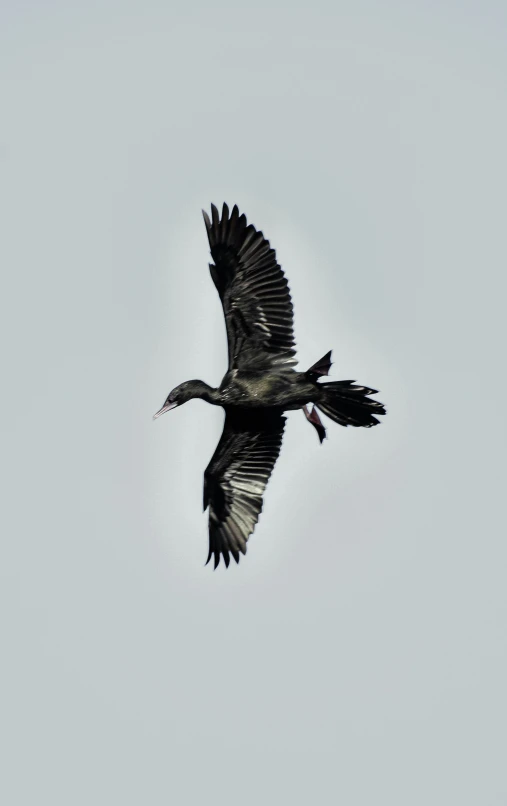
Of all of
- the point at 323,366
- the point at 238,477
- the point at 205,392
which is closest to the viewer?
the point at 323,366

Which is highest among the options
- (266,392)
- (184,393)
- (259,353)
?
(259,353)

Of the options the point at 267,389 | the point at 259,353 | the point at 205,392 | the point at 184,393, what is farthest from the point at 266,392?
the point at 184,393

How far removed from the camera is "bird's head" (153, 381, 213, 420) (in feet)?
68.4

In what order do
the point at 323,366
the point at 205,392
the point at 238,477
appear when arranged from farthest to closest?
the point at 238,477 < the point at 205,392 < the point at 323,366

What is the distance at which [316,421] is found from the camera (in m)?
20.5

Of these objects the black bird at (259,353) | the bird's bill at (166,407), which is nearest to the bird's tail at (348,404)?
the black bird at (259,353)

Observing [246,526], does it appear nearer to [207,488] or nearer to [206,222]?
[207,488]

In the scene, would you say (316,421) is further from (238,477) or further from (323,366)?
(238,477)

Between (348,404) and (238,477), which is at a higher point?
(348,404)

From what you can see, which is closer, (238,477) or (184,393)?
(184,393)

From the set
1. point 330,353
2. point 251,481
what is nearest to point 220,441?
point 251,481

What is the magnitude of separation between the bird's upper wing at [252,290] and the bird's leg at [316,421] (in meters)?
0.54

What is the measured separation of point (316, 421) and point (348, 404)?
569 mm

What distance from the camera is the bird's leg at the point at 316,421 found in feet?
67.2
